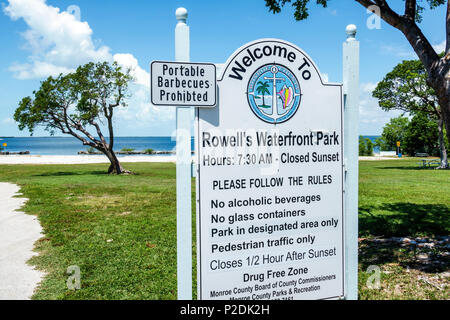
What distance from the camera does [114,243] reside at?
671 cm

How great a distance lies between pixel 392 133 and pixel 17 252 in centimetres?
6110

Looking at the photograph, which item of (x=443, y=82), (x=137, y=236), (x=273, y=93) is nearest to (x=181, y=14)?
(x=273, y=93)

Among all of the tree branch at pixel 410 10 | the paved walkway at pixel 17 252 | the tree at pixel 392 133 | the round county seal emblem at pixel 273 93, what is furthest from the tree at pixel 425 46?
the tree at pixel 392 133

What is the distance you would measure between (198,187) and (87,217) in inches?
268

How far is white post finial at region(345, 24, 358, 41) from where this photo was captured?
3.60 meters

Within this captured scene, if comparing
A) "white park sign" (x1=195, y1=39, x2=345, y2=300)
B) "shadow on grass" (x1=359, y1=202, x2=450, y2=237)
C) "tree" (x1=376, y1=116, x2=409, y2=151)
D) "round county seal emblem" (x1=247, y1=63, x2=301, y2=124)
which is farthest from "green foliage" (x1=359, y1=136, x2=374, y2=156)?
"round county seal emblem" (x1=247, y1=63, x2=301, y2=124)

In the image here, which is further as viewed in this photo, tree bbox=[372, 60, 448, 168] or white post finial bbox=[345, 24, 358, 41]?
tree bbox=[372, 60, 448, 168]

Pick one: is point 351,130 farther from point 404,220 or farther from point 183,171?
point 404,220

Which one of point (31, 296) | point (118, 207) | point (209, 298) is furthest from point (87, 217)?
point (209, 298)

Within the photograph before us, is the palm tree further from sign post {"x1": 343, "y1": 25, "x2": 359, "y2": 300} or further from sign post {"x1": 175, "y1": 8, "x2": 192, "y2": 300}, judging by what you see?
sign post {"x1": 343, "y1": 25, "x2": 359, "y2": 300}

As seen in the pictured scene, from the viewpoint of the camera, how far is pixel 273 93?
10.8 ft

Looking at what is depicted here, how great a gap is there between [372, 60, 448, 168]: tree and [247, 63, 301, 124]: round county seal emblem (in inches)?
992

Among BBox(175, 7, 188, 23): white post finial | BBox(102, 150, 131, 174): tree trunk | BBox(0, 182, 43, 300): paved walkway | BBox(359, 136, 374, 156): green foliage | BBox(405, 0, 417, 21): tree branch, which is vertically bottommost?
BBox(0, 182, 43, 300): paved walkway

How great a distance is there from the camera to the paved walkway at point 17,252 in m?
4.67
